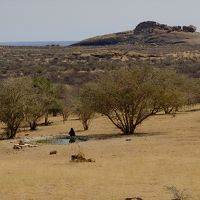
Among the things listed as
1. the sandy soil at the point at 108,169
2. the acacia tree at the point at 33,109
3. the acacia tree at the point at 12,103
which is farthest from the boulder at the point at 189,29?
the sandy soil at the point at 108,169

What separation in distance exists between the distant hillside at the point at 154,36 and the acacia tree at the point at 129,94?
126m

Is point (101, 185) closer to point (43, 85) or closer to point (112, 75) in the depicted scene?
point (112, 75)

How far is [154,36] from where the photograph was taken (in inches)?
6865

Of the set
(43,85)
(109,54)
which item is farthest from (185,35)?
(43,85)

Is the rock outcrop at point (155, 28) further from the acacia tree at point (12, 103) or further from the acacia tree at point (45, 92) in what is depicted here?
the acacia tree at point (12, 103)

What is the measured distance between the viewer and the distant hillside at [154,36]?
16600 cm

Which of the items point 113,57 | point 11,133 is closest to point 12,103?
point 11,133

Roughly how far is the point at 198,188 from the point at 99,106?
18.2m

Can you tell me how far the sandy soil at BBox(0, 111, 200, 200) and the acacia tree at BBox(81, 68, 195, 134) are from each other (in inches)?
88.8

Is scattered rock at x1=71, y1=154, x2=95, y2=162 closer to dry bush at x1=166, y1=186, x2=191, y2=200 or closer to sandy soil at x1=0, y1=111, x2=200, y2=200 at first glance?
sandy soil at x1=0, y1=111, x2=200, y2=200

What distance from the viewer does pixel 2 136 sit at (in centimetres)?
3906

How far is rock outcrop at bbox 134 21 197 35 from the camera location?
18112cm

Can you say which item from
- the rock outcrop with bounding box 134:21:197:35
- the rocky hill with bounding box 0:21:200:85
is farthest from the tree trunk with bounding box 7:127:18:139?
the rock outcrop with bounding box 134:21:197:35

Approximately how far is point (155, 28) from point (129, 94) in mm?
155148
